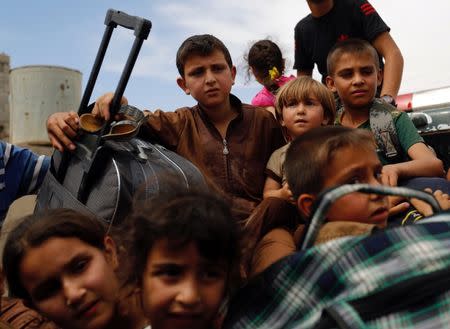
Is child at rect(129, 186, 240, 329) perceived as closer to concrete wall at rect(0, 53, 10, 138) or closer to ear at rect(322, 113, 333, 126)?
ear at rect(322, 113, 333, 126)

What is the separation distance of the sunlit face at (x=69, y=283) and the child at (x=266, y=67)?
2.24 metres

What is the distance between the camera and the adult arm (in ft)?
9.39

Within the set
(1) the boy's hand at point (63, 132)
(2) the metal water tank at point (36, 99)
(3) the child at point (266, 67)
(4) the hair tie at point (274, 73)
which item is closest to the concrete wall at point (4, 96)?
(2) the metal water tank at point (36, 99)

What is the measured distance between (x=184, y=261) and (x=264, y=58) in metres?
2.63

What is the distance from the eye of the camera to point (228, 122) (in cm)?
258

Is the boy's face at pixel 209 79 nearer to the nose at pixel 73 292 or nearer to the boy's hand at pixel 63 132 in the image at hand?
the boy's hand at pixel 63 132

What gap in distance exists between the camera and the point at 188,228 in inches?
50.5

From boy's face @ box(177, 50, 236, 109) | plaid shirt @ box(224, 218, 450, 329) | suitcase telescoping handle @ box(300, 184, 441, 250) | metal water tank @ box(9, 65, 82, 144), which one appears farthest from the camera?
metal water tank @ box(9, 65, 82, 144)

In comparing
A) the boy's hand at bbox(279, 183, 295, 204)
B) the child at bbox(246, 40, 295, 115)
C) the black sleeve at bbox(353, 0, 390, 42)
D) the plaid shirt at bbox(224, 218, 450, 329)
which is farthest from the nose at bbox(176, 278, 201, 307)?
the child at bbox(246, 40, 295, 115)

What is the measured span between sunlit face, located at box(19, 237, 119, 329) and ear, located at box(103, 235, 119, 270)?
0.09 ft

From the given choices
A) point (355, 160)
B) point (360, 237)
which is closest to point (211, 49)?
point (355, 160)

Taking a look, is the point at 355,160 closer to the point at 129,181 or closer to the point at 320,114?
the point at 129,181

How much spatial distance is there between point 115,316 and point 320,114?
130 cm

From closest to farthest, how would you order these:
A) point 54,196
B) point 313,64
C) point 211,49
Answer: point 54,196
point 211,49
point 313,64
